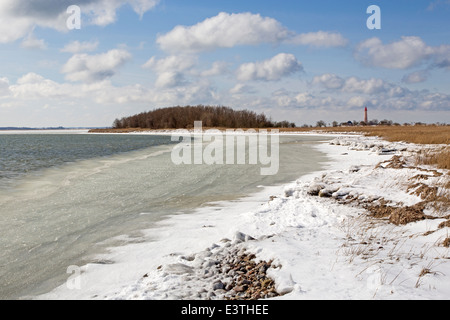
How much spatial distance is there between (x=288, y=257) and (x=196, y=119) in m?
151

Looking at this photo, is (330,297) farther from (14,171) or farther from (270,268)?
(14,171)

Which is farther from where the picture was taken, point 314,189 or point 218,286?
point 314,189

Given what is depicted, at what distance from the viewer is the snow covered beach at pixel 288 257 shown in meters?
4.10

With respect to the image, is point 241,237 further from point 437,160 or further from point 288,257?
point 437,160

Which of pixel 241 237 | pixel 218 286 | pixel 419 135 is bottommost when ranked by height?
pixel 218 286

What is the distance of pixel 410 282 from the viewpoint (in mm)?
4070

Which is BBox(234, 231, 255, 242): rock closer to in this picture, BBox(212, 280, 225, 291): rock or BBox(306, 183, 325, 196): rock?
BBox(212, 280, 225, 291): rock

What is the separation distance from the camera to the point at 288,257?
499cm

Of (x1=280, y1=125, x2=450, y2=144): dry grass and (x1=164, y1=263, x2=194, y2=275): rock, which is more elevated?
(x1=280, y1=125, x2=450, y2=144): dry grass

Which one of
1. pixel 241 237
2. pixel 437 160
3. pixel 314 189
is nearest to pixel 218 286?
pixel 241 237

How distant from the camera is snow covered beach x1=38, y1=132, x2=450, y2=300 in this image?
4098 millimetres

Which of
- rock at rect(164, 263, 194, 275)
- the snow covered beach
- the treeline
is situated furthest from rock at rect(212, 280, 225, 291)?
the treeline

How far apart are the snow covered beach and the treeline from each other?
12326 centimetres

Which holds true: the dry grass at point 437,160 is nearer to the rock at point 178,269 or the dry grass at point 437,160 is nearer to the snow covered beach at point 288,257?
the snow covered beach at point 288,257
